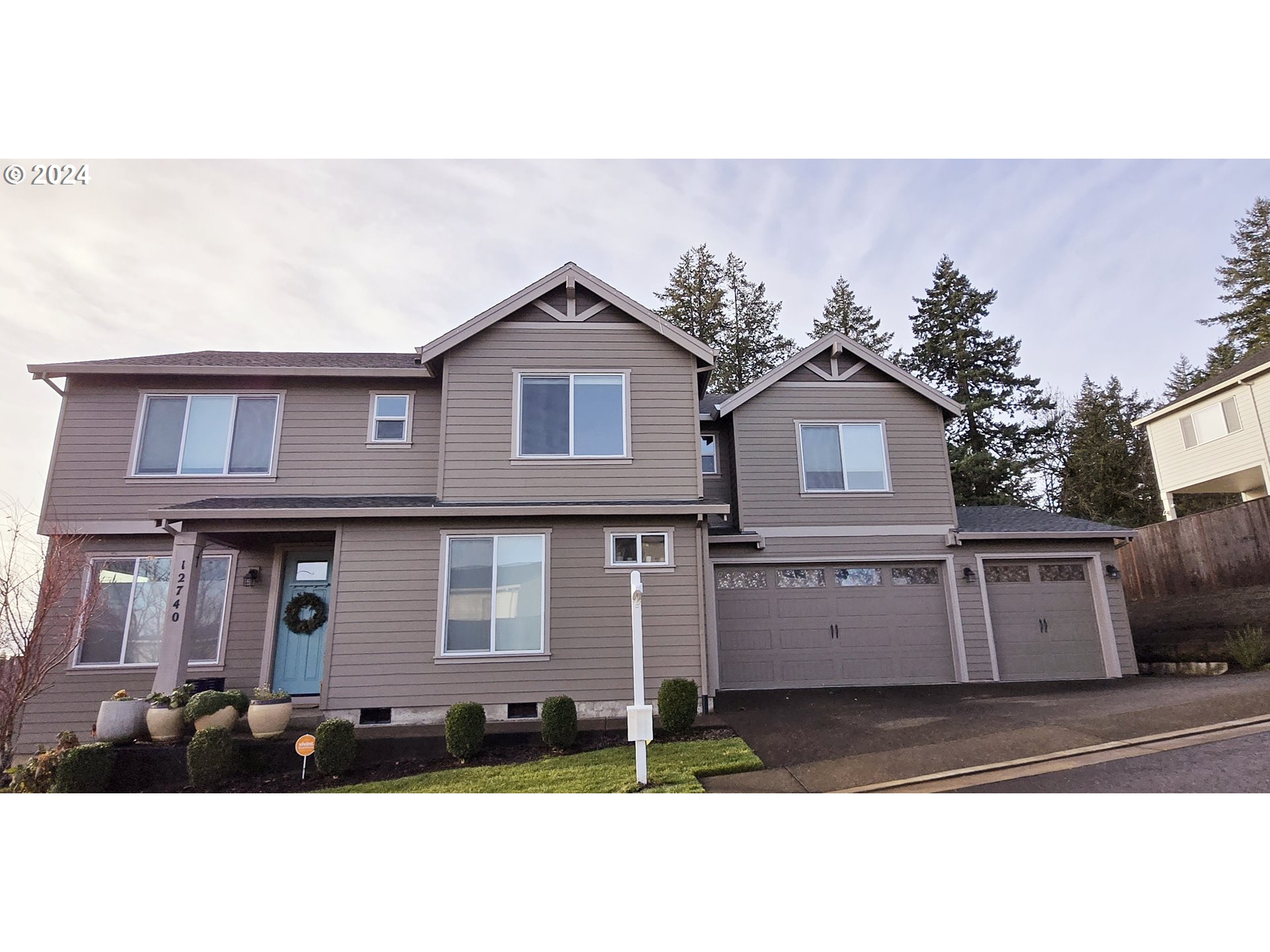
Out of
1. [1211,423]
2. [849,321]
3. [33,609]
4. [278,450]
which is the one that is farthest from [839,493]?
[849,321]

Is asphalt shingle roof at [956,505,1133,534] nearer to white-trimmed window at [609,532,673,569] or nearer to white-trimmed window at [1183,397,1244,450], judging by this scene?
white-trimmed window at [609,532,673,569]

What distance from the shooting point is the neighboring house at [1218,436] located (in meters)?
16.7

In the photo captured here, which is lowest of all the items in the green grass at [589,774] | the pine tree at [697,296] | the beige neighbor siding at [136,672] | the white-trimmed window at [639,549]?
the green grass at [589,774]

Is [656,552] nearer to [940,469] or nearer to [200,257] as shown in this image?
[940,469]

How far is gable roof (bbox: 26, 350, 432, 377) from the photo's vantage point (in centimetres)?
1047

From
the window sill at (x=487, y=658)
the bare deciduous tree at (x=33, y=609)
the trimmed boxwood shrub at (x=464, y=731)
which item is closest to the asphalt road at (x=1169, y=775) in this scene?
the trimmed boxwood shrub at (x=464, y=731)

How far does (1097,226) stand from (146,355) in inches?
648

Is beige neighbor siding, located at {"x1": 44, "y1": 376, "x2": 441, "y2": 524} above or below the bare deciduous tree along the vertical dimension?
above

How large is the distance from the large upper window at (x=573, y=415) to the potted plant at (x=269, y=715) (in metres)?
4.60

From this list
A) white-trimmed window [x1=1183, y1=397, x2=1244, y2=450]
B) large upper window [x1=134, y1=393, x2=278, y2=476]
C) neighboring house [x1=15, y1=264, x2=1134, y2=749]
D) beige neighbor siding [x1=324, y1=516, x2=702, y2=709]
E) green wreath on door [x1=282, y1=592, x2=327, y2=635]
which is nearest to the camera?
beige neighbor siding [x1=324, y1=516, x2=702, y2=709]

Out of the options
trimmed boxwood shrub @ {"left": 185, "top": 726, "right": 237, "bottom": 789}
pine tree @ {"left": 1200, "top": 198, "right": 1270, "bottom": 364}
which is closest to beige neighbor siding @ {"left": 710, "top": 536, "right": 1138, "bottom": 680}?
trimmed boxwood shrub @ {"left": 185, "top": 726, "right": 237, "bottom": 789}

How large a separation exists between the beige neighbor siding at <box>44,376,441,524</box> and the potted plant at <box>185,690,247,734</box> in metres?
3.27

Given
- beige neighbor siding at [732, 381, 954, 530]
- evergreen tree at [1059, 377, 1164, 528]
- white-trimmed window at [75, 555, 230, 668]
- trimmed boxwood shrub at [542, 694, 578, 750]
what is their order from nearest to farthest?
trimmed boxwood shrub at [542, 694, 578, 750] < white-trimmed window at [75, 555, 230, 668] < beige neighbor siding at [732, 381, 954, 530] < evergreen tree at [1059, 377, 1164, 528]

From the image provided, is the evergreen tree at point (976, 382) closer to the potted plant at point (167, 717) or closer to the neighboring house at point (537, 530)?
the neighboring house at point (537, 530)
